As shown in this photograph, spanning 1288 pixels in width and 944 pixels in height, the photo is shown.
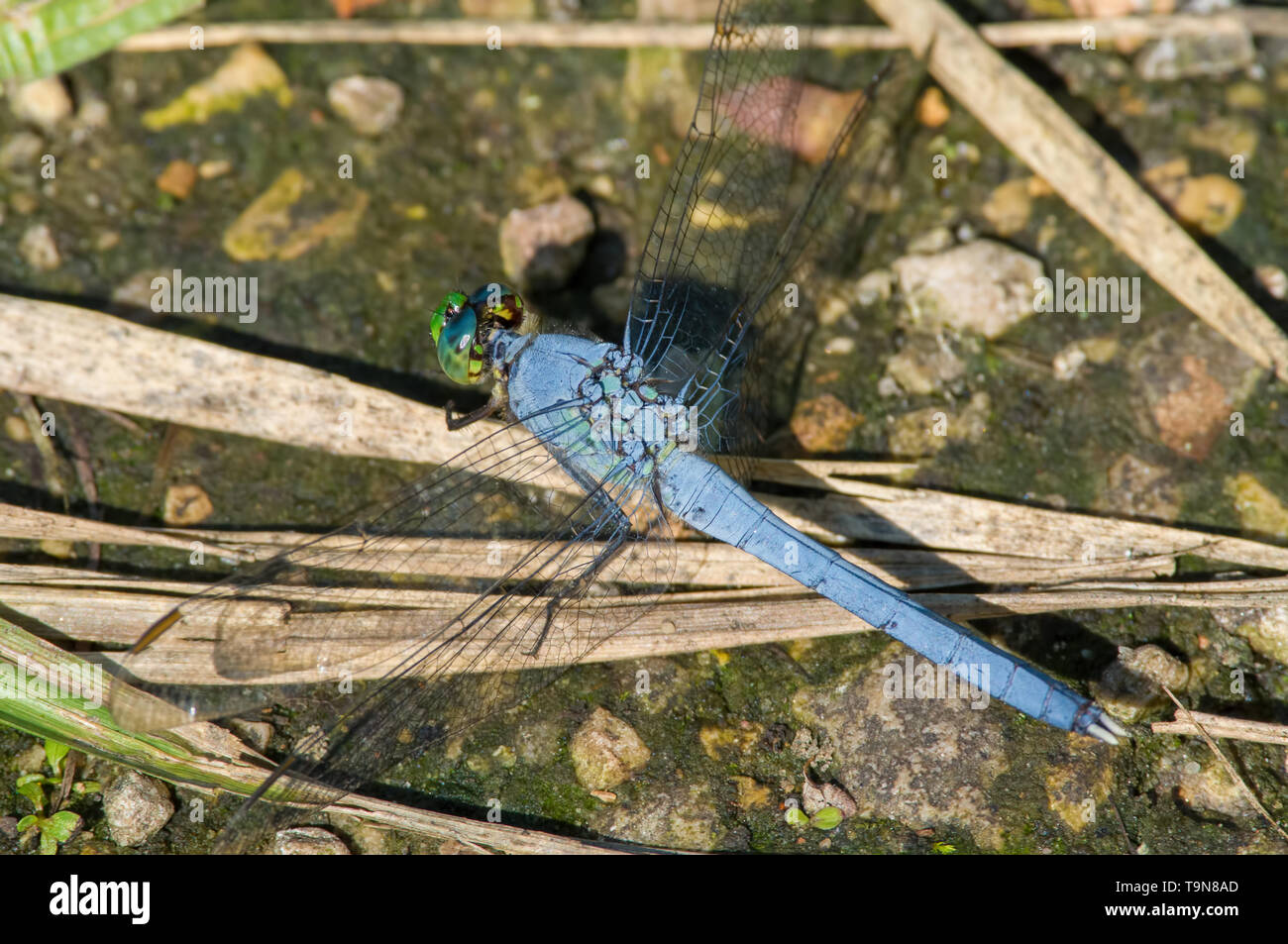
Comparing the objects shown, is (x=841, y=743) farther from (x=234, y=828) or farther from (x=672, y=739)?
(x=234, y=828)

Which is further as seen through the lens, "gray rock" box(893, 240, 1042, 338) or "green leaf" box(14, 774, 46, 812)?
"gray rock" box(893, 240, 1042, 338)

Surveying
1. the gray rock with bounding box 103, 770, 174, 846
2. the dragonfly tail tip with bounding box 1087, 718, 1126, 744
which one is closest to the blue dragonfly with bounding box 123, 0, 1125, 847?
the dragonfly tail tip with bounding box 1087, 718, 1126, 744

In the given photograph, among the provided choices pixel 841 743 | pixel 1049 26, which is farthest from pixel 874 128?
pixel 841 743

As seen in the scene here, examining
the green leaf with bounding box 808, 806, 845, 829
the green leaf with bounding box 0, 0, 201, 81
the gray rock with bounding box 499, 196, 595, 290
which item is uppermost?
the green leaf with bounding box 0, 0, 201, 81

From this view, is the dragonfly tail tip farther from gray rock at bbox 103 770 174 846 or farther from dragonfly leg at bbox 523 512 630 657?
gray rock at bbox 103 770 174 846

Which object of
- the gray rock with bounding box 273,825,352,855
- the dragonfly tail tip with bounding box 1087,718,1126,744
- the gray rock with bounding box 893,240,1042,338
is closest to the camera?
the dragonfly tail tip with bounding box 1087,718,1126,744

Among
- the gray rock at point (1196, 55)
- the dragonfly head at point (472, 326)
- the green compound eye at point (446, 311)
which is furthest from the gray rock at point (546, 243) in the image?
the gray rock at point (1196, 55)

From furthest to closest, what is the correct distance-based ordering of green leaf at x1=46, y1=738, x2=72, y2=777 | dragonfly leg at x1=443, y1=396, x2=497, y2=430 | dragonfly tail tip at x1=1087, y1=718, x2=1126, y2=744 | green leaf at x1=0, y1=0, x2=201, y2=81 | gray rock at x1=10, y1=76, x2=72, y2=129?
gray rock at x1=10, y1=76, x2=72, y2=129 → green leaf at x1=0, y1=0, x2=201, y2=81 → dragonfly leg at x1=443, y1=396, x2=497, y2=430 → green leaf at x1=46, y1=738, x2=72, y2=777 → dragonfly tail tip at x1=1087, y1=718, x2=1126, y2=744

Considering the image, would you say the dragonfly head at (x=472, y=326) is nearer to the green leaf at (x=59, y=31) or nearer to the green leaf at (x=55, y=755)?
the green leaf at (x=55, y=755)

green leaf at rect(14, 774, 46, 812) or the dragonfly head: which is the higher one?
the dragonfly head
